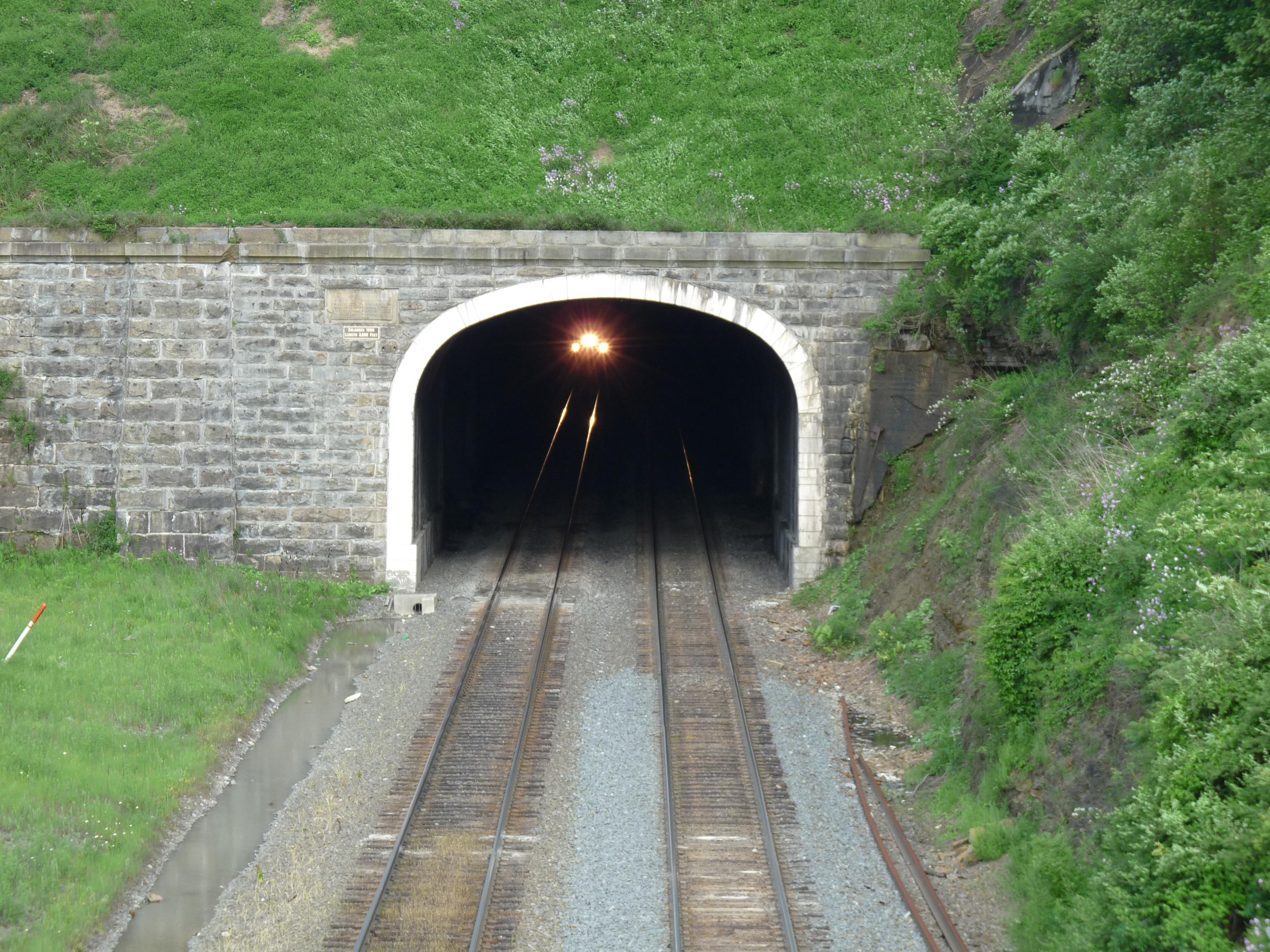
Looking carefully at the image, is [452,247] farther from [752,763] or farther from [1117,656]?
[1117,656]

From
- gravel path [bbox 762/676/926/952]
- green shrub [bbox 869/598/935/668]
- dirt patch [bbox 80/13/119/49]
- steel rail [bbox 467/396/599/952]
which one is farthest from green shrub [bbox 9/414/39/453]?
green shrub [bbox 869/598/935/668]

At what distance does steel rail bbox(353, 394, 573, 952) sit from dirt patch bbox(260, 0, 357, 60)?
9.83 metres

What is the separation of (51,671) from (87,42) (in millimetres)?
14357

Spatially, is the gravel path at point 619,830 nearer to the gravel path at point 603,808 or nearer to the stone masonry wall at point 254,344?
the gravel path at point 603,808

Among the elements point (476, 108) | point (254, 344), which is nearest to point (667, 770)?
point (254, 344)

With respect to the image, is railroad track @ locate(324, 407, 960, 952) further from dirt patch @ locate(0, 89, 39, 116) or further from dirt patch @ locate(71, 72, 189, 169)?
dirt patch @ locate(0, 89, 39, 116)

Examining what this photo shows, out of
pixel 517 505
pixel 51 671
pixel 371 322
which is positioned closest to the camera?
pixel 51 671

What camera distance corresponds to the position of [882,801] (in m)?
9.72

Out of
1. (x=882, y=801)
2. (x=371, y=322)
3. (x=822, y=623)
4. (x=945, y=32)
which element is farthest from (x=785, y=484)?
(x=945, y=32)

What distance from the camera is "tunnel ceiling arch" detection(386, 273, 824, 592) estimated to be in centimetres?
1568

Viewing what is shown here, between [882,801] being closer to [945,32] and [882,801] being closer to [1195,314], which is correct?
[1195,314]

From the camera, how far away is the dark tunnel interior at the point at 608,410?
715 inches

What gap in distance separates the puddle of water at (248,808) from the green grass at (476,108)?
6.98m

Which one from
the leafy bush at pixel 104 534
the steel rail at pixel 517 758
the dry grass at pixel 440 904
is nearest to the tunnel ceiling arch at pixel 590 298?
the steel rail at pixel 517 758
